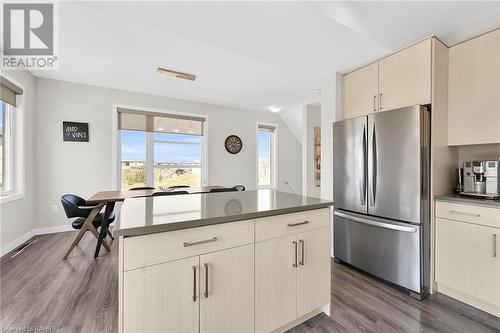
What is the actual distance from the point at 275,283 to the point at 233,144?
408cm

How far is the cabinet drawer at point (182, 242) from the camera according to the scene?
1.00 m

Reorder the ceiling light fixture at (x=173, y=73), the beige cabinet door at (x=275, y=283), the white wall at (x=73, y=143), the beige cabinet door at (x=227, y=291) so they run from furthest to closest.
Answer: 1. the white wall at (x=73, y=143)
2. the ceiling light fixture at (x=173, y=73)
3. the beige cabinet door at (x=275, y=283)
4. the beige cabinet door at (x=227, y=291)

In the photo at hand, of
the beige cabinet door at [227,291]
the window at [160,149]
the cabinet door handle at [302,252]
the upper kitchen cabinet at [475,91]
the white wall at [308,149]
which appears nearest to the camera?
the beige cabinet door at [227,291]

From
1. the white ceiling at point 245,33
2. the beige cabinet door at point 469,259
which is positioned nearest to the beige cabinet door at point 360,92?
the white ceiling at point 245,33

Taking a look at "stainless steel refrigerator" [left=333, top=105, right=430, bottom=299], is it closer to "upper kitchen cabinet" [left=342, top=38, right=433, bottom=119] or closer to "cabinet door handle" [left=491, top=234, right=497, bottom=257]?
"upper kitchen cabinet" [left=342, top=38, right=433, bottom=119]

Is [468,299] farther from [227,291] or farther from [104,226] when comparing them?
[104,226]

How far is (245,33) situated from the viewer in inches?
81.5

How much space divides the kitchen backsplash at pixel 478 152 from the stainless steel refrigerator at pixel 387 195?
0.63 m

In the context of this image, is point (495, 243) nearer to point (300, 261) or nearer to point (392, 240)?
point (392, 240)

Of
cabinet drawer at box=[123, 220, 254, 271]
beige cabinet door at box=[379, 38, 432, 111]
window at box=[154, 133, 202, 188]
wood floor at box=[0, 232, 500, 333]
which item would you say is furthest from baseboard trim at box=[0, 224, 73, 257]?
beige cabinet door at box=[379, 38, 432, 111]

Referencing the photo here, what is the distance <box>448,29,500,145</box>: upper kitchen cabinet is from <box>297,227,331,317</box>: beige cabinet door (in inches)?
65.4

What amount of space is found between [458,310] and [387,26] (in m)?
2.45

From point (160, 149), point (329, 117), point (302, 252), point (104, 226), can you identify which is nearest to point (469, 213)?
point (302, 252)

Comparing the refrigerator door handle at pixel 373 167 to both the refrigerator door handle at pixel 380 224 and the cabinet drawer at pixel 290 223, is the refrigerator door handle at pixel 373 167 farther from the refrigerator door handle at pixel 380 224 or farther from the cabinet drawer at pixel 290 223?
the cabinet drawer at pixel 290 223
